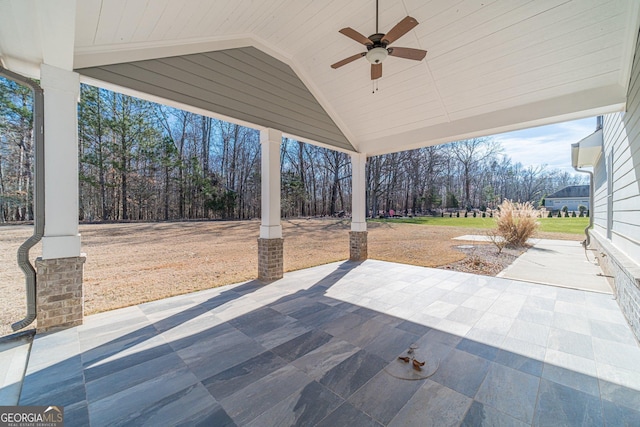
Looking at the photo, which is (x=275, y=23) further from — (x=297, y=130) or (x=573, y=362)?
(x=573, y=362)

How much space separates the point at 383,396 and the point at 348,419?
0.36 meters

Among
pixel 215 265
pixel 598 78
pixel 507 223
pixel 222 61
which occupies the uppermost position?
pixel 222 61

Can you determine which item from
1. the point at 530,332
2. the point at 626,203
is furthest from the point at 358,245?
the point at 626,203

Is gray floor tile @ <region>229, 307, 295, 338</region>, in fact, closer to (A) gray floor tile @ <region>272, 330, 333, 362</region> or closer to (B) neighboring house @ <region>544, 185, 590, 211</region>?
(A) gray floor tile @ <region>272, 330, 333, 362</region>

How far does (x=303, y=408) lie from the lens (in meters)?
1.75

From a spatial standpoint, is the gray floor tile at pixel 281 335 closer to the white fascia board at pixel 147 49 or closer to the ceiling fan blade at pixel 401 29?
the ceiling fan blade at pixel 401 29

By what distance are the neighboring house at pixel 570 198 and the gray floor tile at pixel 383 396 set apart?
1494 inches

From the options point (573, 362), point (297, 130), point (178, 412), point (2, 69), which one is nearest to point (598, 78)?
point (573, 362)

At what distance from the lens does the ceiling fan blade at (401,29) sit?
2573 millimetres

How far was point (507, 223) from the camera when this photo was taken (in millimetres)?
8859

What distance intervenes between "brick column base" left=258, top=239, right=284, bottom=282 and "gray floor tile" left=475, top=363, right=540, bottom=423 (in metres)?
3.51

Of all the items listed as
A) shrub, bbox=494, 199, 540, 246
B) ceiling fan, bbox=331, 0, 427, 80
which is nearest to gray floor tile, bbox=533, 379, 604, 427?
ceiling fan, bbox=331, 0, 427, 80

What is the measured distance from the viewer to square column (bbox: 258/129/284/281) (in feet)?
15.7

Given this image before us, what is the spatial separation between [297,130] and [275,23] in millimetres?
1765
